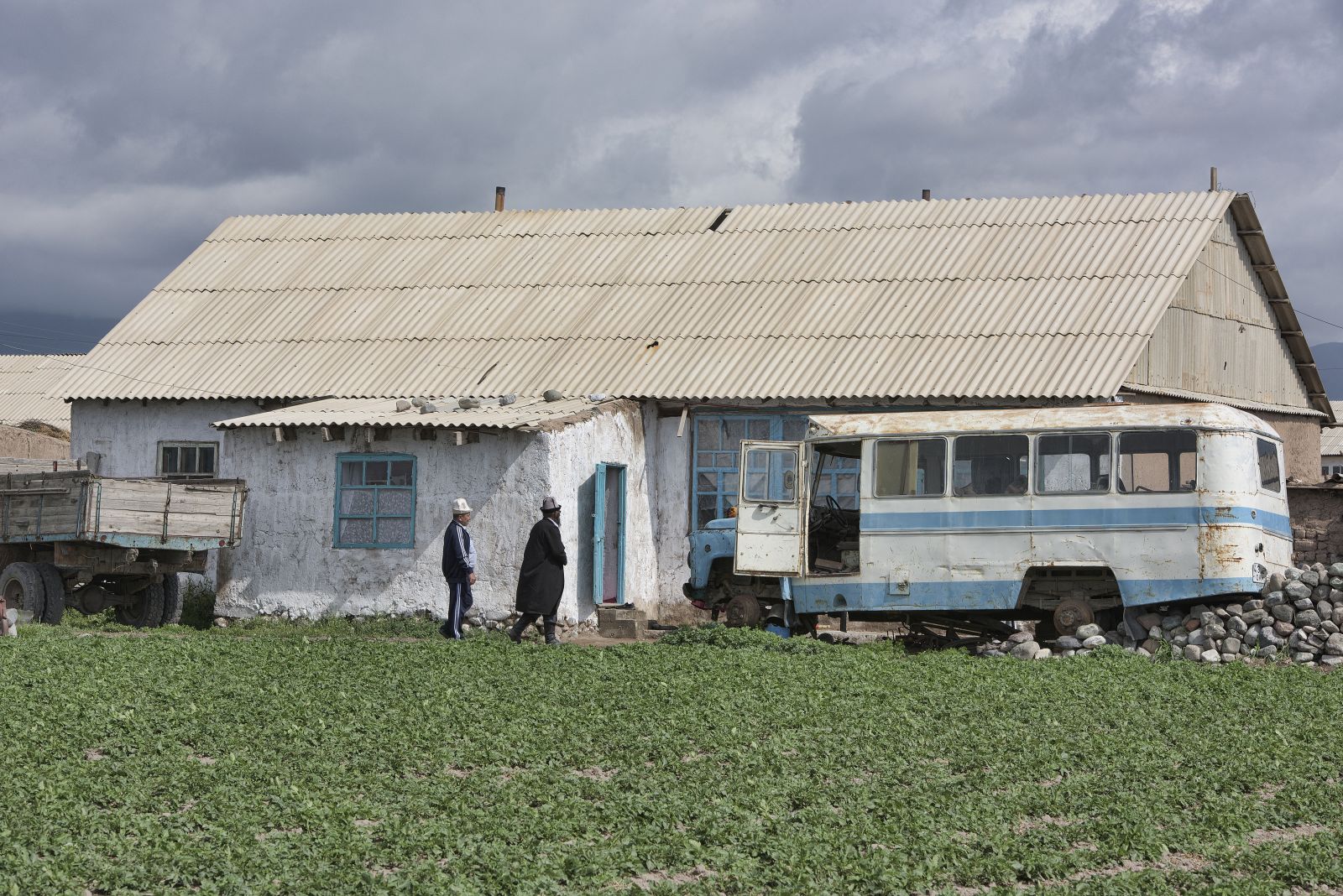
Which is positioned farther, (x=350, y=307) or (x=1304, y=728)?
(x=350, y=307)

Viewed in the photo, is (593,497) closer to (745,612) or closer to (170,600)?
(745,612)

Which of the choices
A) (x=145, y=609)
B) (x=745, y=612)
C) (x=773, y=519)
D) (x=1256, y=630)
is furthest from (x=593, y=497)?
(x=1256, y=630)

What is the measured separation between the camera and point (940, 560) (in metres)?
15.9

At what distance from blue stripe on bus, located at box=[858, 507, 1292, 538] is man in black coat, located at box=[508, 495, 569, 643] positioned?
10.6 feet

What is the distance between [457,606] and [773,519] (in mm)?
3580

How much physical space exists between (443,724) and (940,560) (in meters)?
7.10

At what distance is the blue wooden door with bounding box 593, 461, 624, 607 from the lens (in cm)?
1933

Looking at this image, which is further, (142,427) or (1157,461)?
(142,427)

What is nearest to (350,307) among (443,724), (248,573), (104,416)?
(104,416)

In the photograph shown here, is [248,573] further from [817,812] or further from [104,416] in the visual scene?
[817,812]

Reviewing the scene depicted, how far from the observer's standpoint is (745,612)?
16812 millimetres

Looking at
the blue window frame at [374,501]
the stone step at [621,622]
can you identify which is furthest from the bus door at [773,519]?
the blue window frame at [374,501]

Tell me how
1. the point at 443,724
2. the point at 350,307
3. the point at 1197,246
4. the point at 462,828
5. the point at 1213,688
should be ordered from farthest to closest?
the point at 350,307 → the point at 1197,246 → the point at 1213,688 → the point at 443,724 → the point at 462,828

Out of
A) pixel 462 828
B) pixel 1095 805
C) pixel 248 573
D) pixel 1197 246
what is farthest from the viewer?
pixel 1197 246
